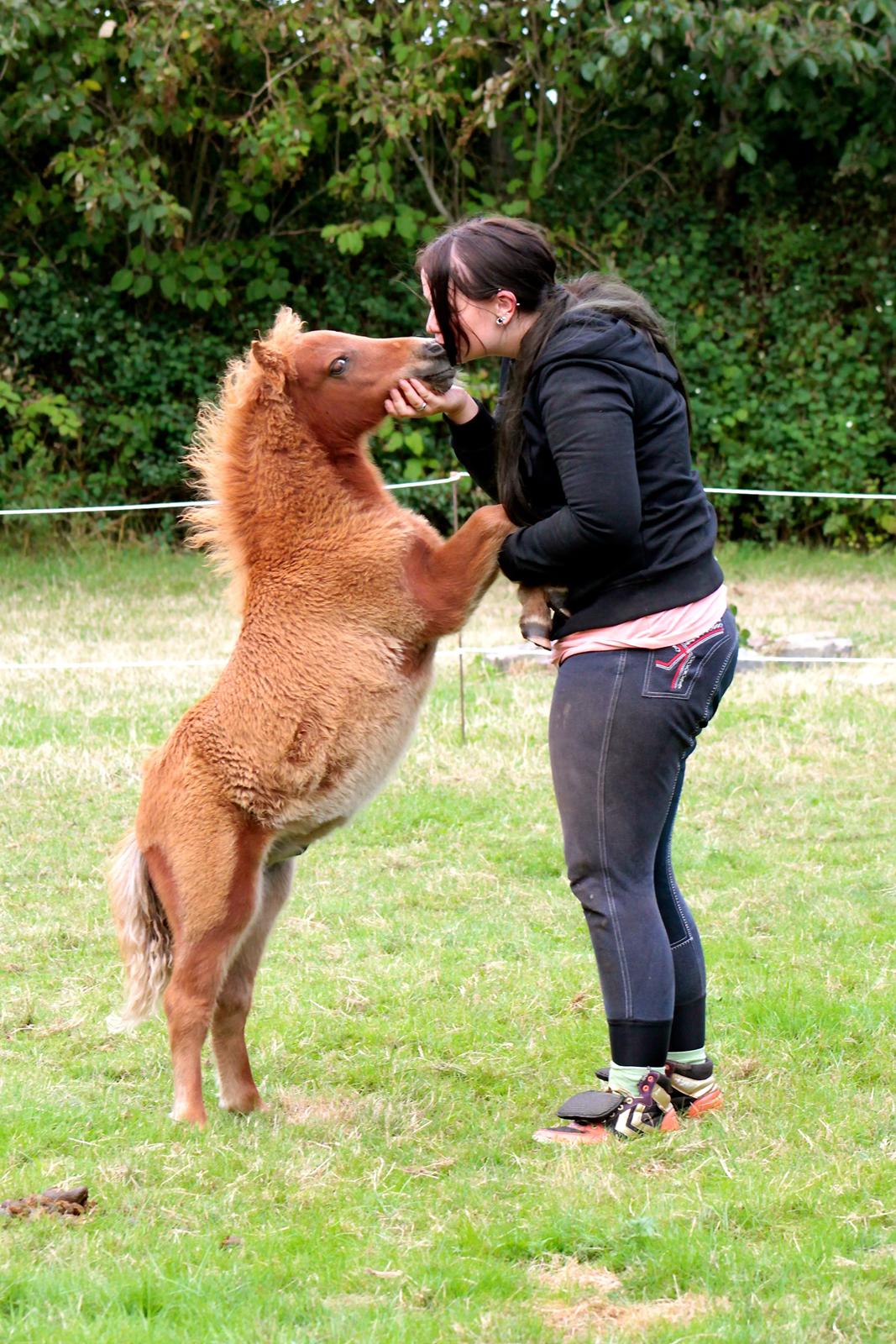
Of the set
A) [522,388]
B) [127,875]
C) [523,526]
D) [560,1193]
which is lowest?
[560,1193]

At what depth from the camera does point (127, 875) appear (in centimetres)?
396

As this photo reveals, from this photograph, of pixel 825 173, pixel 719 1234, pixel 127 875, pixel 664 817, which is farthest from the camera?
pixel 825 173

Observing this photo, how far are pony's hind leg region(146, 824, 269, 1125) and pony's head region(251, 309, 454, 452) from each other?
111cm

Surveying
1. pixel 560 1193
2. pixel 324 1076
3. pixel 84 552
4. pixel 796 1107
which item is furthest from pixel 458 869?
pixel 84 552

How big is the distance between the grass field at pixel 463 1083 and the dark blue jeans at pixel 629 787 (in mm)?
400

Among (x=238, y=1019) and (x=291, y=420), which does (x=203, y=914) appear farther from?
(x=291, y=420)

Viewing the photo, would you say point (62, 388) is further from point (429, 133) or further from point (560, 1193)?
point (560, 1193)

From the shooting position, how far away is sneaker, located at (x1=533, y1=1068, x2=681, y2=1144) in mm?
3756

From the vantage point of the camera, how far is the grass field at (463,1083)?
3.02m

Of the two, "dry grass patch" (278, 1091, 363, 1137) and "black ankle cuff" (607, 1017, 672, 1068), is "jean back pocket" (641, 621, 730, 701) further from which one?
"dry grass patch" (278, 1091, 363, 1137)

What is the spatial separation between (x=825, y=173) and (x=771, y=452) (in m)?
2.91

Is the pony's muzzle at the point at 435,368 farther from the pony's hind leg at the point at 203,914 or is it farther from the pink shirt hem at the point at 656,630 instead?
the pony's hind leg at the point at 203,914

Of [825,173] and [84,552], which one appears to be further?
[825,173]

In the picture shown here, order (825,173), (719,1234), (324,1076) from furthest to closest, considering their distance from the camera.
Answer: (825,173), (324,1076), (719,1234)
